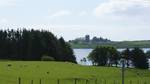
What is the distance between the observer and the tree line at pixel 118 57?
144750 mm

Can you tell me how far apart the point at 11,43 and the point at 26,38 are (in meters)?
5.08

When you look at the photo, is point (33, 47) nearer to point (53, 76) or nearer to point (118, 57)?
point (118, 57)

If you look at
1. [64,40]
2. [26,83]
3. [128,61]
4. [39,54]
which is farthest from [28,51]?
[26,83]

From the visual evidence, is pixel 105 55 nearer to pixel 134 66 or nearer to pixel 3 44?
pixel 134 66

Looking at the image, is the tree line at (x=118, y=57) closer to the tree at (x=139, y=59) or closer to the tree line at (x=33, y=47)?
the tree at (x=139, y=59)

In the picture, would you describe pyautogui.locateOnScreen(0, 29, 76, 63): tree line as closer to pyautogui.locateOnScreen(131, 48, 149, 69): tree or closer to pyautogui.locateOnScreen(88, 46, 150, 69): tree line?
pyautogui.locateOnScreen(88, 46, 150, 69): tree line

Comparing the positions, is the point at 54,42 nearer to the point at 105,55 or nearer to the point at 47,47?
the point at 47,47

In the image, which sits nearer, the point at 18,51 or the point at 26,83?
the point at 26,83

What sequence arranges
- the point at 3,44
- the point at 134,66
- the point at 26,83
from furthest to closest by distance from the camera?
the point at 3,44, the point at 134,66, the point at 26,83

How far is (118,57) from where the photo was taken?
15338cm

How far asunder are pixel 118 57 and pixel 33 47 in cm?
2700

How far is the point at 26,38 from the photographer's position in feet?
515

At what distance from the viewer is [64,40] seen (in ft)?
542

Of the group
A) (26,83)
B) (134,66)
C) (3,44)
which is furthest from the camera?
(3,44)
